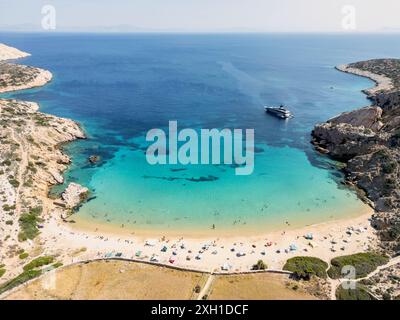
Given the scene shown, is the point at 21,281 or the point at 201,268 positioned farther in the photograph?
the point at 201,268

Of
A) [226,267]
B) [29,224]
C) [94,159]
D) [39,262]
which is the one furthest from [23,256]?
[94,159]

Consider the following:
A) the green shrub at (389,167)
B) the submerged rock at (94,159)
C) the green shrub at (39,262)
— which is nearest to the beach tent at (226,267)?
the green shrub at (39,262)

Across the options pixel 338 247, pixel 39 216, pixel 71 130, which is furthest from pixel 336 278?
pixel 71 130

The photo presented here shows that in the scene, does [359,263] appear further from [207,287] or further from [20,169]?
[20,169]

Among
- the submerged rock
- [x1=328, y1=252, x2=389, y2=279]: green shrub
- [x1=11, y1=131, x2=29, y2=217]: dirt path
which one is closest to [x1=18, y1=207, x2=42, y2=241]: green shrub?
[x1=11, y1=131, x2=29, y2=217]: dirt path

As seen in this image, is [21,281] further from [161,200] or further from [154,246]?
[161,200]
